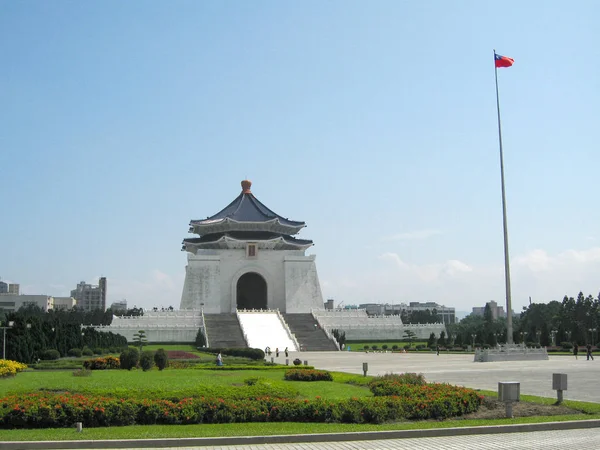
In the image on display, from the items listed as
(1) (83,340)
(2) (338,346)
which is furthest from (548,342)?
(1) (83,340)

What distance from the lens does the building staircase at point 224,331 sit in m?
34.9

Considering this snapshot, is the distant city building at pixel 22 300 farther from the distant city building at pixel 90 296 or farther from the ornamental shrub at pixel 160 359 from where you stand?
the ornamental shrub at pixel 160 359

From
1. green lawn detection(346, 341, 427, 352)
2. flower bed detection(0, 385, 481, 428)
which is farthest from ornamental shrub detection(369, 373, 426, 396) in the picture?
green lawn detection(346, 341, 427, 352)

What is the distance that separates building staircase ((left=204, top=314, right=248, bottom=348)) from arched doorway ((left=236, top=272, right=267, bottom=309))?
10366 millimetres

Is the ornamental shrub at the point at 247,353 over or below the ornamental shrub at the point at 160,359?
below

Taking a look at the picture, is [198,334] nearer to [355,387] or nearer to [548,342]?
[548,342]

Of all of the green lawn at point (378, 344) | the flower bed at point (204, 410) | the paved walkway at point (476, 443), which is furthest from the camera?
the green lawn at point (378, 344)

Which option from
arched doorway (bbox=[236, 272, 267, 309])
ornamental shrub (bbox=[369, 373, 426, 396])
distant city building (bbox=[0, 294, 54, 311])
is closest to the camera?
ornamental shrub (bbox=[369, 373, 426, 396])

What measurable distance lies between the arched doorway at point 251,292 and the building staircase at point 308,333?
832cm

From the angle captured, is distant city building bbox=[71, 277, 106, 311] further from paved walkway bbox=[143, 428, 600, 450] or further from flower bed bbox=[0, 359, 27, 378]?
paved walkway bbox=[143, 428, 600, 450]

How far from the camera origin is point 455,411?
8953 millimetres

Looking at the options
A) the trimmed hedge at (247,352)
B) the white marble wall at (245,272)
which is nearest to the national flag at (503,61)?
the trimmed hedge at (247,352)

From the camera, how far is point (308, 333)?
38.2 meters

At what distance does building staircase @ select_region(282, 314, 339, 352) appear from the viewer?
117 ft
